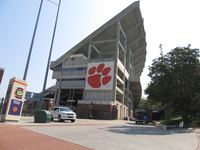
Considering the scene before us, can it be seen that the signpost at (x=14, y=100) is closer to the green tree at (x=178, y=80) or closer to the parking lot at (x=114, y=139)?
the parking lot at (x=114, y=139)

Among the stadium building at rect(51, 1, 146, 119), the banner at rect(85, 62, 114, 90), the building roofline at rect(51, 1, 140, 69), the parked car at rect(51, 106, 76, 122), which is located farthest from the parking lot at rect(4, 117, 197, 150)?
the building roofline at rect(51, 1, 140, 69)

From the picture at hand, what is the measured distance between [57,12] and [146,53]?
6052 cm

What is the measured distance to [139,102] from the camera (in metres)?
110

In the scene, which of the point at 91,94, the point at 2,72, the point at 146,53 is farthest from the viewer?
the point at 146,53

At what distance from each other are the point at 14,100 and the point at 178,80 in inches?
834

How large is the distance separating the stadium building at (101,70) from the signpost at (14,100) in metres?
33.2

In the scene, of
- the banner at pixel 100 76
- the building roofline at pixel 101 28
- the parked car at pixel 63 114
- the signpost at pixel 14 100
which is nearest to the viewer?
the signpost at pixel 14 100

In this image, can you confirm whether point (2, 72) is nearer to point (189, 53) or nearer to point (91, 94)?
point (189, 53)

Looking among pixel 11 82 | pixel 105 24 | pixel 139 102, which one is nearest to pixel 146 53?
pixel 105 24

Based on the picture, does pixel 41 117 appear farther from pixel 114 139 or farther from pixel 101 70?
pixel 101 70

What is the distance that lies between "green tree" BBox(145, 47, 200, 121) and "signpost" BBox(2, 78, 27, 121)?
1992cm

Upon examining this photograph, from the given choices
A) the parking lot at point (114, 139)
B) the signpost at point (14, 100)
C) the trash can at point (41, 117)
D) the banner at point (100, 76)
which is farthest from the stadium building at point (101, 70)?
the parking lot at point (114, 139)

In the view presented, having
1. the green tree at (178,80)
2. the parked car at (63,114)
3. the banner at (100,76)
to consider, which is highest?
the banner at (100,76)

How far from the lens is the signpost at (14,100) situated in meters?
18.4
